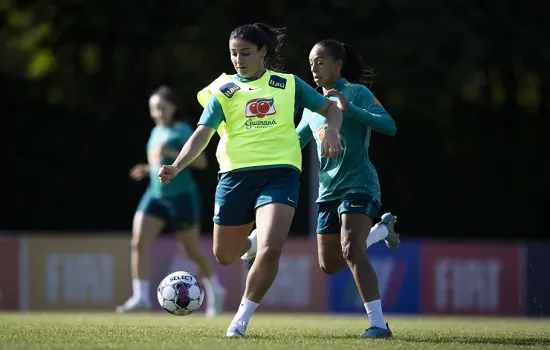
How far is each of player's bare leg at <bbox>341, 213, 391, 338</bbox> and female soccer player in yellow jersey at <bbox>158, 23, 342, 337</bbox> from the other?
0.48m

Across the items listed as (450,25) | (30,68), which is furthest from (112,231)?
(450,25)

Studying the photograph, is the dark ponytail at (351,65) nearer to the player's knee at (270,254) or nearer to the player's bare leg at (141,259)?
the player's knee at (270,254)

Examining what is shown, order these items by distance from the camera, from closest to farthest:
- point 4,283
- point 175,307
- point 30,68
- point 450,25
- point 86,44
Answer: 1. point 175,307
2. point 4,283
3. point 450,25
4. point 86,44
5. point 30,68

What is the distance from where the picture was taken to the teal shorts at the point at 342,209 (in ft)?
24.6

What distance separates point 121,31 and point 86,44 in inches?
38.0

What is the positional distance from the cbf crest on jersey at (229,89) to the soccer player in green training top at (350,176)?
658 millimetres

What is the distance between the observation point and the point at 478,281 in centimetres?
1438

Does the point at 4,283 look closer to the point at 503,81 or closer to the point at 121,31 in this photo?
the point at 121,31

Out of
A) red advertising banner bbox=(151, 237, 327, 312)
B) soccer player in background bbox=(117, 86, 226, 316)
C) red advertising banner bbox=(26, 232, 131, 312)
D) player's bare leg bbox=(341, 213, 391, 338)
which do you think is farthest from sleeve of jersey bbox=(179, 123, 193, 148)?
player's bare leg bbox=(341, 213, 391, 338)

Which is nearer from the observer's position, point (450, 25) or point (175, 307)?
point (175, 307)

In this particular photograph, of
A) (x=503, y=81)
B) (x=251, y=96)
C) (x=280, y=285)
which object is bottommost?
(x=280, y=285)

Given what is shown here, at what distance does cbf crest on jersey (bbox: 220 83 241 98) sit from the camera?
288 inches

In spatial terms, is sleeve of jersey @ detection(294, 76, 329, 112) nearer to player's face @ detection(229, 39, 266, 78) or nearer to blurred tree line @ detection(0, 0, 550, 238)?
player's face @ detection(229, 39, 266, 78)

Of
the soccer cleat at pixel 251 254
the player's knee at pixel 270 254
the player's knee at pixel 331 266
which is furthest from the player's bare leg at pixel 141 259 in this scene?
the player's knee at pixel 270 254
